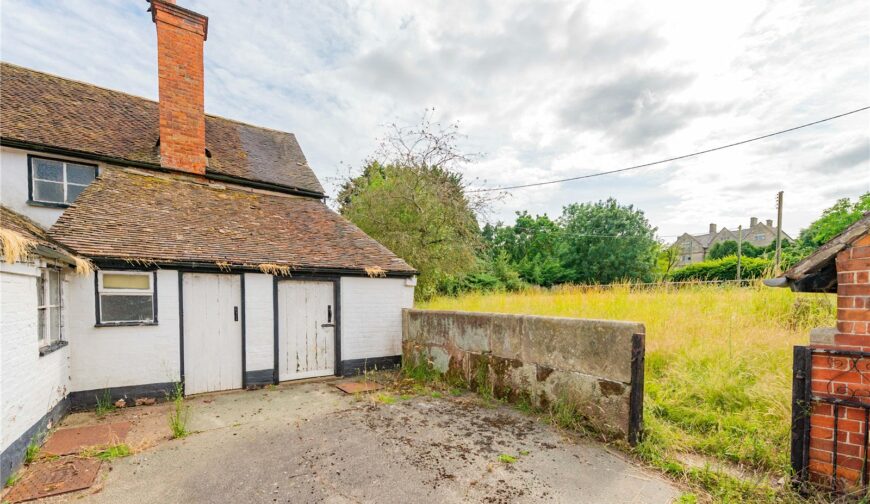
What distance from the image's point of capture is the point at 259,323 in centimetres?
A: 704

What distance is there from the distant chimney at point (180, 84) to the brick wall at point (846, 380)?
1125 centimetres

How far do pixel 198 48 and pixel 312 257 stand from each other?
6.40 metres

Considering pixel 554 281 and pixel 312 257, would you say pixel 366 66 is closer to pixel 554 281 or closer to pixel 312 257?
pixel 312 257

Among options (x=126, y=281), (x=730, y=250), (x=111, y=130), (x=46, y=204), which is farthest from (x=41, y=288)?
(x=730, y=250)

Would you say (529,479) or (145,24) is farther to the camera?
Result: (145,24)

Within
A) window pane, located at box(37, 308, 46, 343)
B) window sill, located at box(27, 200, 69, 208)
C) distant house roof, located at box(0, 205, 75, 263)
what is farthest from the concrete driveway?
window sill, located at box(27, 200, 69, 208)

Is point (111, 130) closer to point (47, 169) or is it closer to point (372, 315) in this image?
point (47, 169)

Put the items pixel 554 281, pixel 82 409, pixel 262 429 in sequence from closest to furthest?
pixel 262 429
pixel 82 409
pixel 554 281

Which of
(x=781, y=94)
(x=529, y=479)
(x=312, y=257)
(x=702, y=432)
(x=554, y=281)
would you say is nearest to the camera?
(x=529, y=479)

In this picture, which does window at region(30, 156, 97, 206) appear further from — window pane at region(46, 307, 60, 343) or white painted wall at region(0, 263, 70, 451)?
white painted wall at region(0, 263, 70, 451)

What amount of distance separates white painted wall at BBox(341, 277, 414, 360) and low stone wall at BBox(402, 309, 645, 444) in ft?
4.10

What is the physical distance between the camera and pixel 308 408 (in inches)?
228

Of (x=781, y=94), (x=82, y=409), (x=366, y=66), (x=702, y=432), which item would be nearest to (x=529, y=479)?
(x=702, y=432)

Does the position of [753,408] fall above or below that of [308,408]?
above
